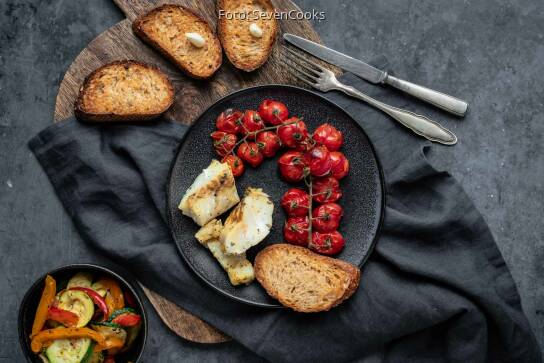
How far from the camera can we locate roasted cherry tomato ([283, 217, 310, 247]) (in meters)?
2.91

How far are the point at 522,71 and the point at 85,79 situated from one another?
2.46 meters

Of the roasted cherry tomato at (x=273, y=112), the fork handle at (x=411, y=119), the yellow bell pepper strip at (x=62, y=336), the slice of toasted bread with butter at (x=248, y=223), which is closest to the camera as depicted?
the yellow bell pepper strip at (x=62, y=336)

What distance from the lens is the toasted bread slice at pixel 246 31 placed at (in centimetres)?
304

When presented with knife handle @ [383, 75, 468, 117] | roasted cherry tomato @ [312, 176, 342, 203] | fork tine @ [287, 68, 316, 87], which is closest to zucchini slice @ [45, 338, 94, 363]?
roasted cherry tomato @ [312, 176, 342, 203]

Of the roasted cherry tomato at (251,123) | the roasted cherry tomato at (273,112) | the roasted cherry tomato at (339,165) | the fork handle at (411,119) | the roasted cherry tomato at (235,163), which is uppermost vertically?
the fork handle at (411,119)

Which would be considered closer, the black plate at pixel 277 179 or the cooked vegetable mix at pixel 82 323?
the cooked vegetable mix at pixel 82 323

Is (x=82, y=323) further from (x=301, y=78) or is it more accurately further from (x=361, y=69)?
(x=361, y=69)

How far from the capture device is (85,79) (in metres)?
2.95

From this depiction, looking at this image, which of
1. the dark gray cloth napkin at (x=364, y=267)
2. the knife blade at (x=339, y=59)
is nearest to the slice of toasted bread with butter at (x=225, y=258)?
the dark gray cloth napkin at (x=364, y=267)

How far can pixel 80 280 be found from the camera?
113 inches

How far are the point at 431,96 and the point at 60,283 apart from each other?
2.21 meters

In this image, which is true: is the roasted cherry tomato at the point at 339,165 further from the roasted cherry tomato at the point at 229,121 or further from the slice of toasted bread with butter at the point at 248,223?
the roasted cherry tomato at the point at 229,121

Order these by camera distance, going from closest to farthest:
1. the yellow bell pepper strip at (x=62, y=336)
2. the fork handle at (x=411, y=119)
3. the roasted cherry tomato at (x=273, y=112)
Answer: the yellow bell pepper strip at (x=62, y=336)
the roasted cherry tomato at (x=273, y=112)
the fork handle at (x=411, y=119)

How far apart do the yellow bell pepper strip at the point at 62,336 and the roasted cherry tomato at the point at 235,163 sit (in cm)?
105
